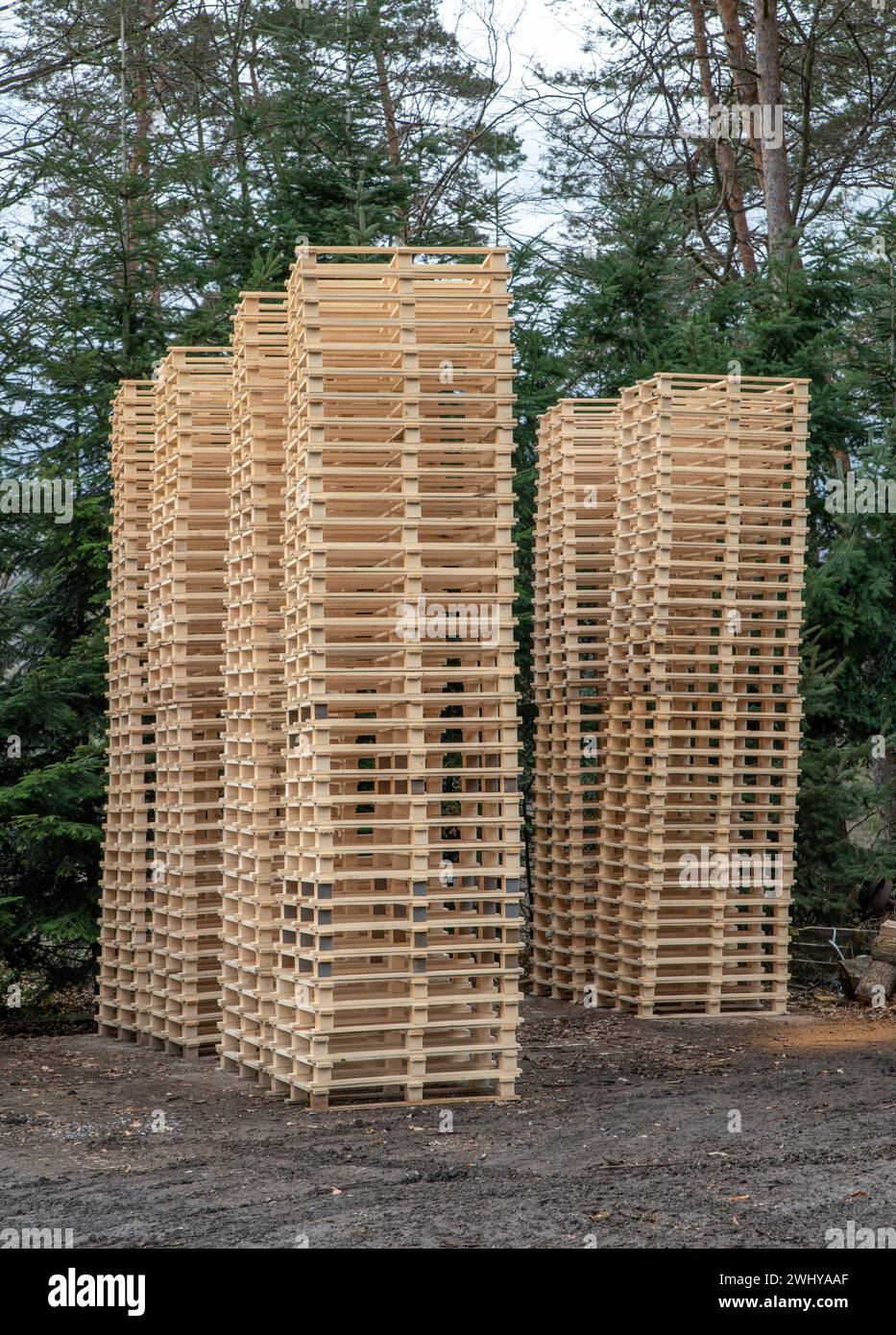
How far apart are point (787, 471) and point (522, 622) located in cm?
439

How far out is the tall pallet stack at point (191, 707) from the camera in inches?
440

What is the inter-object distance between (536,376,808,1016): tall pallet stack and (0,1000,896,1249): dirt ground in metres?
1.46

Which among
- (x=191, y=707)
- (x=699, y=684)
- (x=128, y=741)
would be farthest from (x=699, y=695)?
(x=128, y=741)

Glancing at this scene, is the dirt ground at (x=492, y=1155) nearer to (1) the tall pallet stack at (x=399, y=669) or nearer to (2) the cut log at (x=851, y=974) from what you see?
(1) the tall pallet stack at (x=399, y=669)

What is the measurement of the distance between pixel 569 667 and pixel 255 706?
4.18 meters

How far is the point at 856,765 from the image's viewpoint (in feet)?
49.6

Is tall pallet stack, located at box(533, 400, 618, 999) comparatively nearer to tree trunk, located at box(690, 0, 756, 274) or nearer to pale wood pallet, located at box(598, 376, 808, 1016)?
pale wood pallet, located at box(598, 376, 808, 1016)

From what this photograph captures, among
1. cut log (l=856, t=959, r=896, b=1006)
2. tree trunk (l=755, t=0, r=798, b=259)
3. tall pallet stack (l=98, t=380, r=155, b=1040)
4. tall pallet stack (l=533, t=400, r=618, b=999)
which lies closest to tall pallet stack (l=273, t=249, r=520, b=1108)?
tall pallet stack (l=98, t=380, r=155, b=1040)

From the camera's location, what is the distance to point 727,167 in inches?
899

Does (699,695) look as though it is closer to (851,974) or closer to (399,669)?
(851,974)

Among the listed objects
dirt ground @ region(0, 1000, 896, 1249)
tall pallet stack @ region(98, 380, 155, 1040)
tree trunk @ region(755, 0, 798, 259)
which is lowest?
dirt ground @ region(0, 1000, 896, 1249)

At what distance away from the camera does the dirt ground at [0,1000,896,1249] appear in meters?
6.26

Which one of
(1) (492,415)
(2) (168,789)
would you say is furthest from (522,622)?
(1) (492,415)

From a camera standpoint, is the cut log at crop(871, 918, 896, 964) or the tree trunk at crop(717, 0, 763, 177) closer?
the cut log at crop(871, 918, 896, 964)
